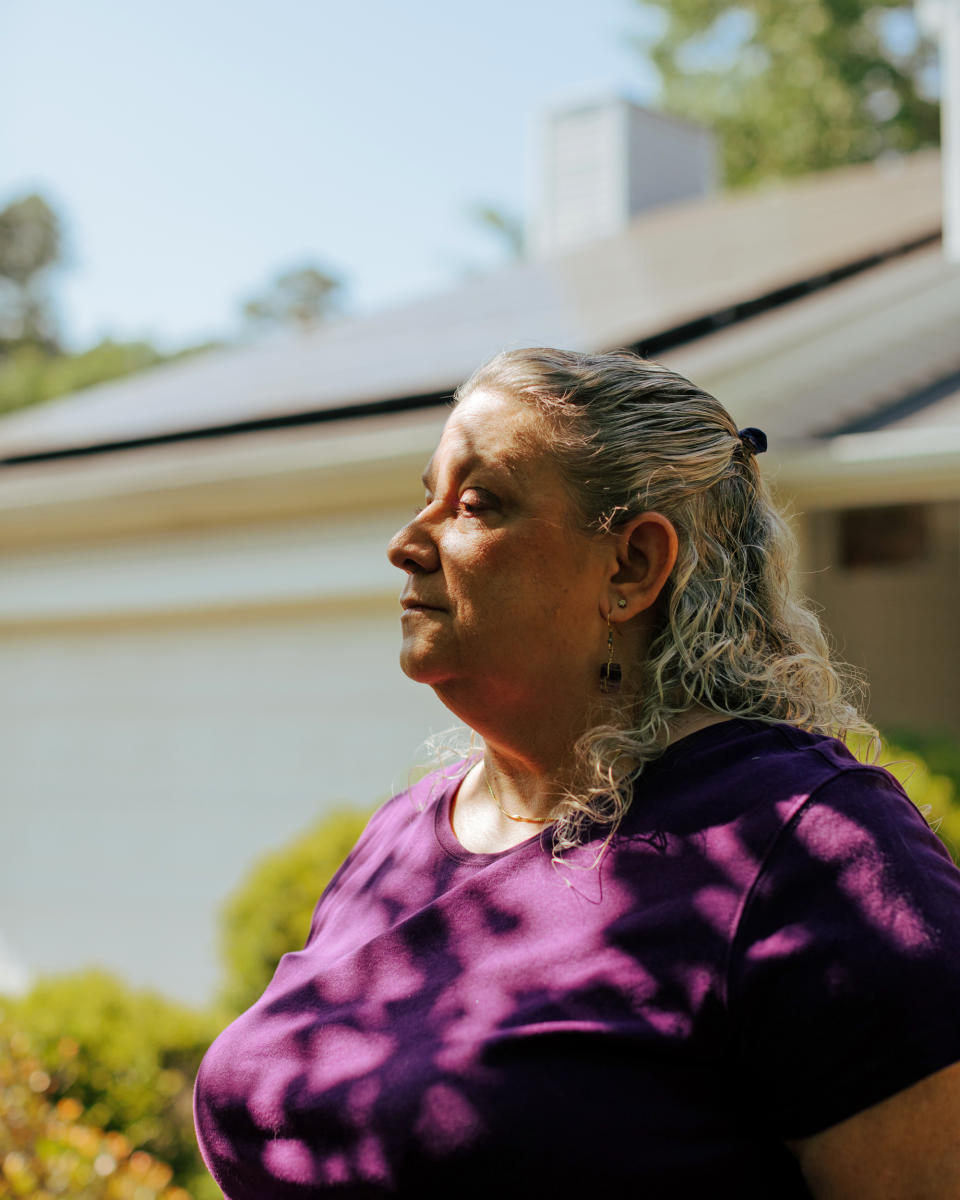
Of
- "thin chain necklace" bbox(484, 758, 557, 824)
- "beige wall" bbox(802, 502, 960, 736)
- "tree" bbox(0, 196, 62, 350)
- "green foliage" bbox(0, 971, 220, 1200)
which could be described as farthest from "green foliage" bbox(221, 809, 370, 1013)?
"tree" bbox(0, 196, 62, 350)

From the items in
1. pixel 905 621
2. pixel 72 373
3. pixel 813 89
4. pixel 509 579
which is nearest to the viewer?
pixel 509 579

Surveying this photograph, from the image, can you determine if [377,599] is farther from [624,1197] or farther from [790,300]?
[624,1197]

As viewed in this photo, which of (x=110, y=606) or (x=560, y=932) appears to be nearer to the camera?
(x=560, y=932)

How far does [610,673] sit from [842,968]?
1.88ft

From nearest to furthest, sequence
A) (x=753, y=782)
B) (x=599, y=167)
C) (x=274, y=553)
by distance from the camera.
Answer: (x=753, y=782)
(x=274, y=553)
(x=599, y=167)

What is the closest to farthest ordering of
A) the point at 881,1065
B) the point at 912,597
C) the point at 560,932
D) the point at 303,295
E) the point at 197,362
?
the point at 881,1065, the point at 560,932, the point at 912,597, the point at 197,362, the point at 303,295

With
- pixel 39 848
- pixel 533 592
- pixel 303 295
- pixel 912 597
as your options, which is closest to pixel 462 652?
pixel 533 592

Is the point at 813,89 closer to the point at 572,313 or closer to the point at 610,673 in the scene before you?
the point at 572,313

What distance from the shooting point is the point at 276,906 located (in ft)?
18.3

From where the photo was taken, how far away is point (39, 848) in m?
7.88

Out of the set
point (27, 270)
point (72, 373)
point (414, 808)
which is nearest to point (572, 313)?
point (414, 808)

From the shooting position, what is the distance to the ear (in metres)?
1.78

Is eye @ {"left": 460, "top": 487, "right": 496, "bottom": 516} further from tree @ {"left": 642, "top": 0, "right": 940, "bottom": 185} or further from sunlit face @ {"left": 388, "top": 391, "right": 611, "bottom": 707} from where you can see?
tree @ {"left": 642, "top": 0, "right": 940, "bottom": 185}

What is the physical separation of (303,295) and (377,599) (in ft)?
153
